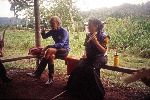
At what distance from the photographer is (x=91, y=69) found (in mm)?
5809

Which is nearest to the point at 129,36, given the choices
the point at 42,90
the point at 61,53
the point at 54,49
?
the point at 61,53

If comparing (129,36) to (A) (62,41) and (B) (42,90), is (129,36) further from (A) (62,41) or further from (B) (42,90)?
(B) (42,90)

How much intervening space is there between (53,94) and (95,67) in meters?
1.14

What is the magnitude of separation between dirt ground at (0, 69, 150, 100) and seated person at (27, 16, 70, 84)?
0.27 meters

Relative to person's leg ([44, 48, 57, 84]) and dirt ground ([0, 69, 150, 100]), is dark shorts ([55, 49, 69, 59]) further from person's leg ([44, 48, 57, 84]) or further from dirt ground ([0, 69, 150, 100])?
dirt ground ([0, 69, 150, 100])

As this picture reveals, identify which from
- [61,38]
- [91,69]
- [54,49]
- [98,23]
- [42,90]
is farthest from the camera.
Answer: [61,38]

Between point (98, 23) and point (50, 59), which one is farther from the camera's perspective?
point (50, 59)

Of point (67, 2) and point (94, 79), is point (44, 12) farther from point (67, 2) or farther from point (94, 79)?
point (94, 79)

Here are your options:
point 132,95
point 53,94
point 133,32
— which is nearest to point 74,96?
point 53,94

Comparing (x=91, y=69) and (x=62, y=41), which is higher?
(x=62, y=41)

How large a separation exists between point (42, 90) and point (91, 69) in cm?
140

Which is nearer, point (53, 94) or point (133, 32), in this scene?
point (53, 94)

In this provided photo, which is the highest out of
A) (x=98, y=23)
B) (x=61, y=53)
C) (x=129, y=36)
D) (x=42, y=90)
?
(x=98, y=23)

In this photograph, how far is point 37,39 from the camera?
27.2 feet
